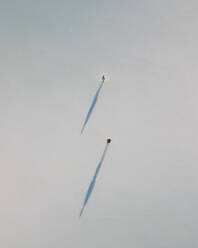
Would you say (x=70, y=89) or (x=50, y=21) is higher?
(x=50, y=21)

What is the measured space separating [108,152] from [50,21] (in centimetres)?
222

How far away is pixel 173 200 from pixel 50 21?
3.32 meters

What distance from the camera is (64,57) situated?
13.6ft

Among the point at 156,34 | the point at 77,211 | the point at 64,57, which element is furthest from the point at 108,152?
the point at 156,34

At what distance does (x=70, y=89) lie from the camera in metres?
4.10

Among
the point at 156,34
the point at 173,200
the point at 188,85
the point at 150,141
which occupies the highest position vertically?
the point at 156,34

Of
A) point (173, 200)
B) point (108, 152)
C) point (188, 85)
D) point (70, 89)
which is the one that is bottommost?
point (173, 200)

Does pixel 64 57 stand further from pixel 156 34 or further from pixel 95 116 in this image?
pixel 156 34

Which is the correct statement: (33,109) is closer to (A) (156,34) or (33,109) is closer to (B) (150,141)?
(B) (150,141)

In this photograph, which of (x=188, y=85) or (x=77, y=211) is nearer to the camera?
(x=77, y=211)

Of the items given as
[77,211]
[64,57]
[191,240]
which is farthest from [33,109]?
[191,240]

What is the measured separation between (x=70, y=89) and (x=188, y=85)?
1.86m

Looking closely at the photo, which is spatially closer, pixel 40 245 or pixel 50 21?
pixel 40 245

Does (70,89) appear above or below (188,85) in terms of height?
below
